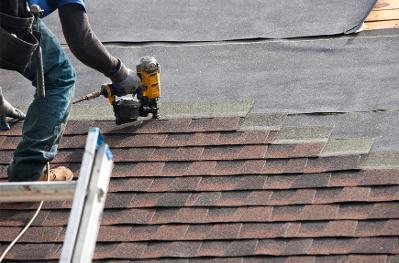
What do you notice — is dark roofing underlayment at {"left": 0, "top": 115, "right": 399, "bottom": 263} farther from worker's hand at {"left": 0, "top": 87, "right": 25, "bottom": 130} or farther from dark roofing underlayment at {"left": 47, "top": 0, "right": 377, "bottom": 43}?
dark roofing underlayment at {"left": 47, "top": 0, "right": 377, "bottom": 43}

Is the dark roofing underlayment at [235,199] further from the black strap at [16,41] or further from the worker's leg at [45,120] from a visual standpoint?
the black strap at [16,41]

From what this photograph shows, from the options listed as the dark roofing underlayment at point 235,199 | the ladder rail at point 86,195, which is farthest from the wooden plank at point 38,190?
the dark roofing underlayment at point 235,199

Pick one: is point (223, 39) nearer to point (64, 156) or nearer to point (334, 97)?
point (334, 97)

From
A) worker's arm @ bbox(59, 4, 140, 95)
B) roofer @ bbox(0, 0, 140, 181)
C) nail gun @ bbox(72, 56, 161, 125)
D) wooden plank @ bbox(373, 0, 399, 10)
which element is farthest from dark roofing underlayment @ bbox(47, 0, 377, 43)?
roofer @ bbox(0, 0, 140, 181)

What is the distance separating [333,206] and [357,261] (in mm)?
Result: 394

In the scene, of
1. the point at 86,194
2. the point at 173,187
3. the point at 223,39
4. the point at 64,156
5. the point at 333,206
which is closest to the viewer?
the point at 86,194

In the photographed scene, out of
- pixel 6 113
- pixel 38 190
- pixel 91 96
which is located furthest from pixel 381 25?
pixel 38 190

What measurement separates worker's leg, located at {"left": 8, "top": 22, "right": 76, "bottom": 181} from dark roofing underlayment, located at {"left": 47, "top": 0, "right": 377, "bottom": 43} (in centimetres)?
128

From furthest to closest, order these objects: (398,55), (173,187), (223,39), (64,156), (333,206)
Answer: (223,39)
(398,55)
(64,156)
(173,187)
(333,206)

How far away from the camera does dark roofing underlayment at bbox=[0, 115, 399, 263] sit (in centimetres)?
459

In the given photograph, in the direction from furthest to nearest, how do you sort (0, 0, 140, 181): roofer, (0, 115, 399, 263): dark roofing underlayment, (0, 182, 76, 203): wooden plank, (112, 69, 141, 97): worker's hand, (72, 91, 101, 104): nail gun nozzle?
1. (72, 91, 101, 104): nail gun nozzle
2. (112, 69, 141, 97): worker's hand
3. (0, 0, 140, 181): roofer
4. (0, 115, 399, 263): dark roofing underlayment
5. (0, 182, 76, 203): wooden plank

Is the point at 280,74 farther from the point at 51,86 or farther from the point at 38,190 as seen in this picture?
the point at 38,190

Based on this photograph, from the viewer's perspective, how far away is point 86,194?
3.61 meters

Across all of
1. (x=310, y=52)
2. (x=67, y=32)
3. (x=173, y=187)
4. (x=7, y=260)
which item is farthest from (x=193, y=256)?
(x=310, y=52)
